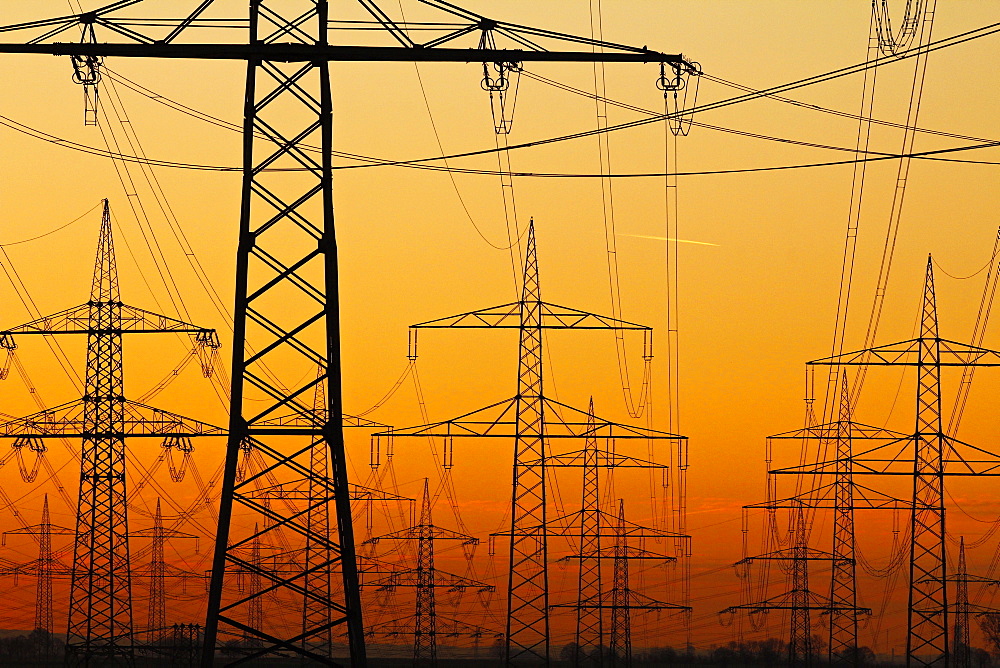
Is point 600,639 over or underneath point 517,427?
underneath

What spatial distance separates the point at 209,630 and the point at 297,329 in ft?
17.9

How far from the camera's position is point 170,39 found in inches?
1136

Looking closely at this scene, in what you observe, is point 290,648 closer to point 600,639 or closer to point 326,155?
point 326,155

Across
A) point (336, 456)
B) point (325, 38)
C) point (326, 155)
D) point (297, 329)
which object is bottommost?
point (336, 456)

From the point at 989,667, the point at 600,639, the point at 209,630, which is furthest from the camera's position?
the point at 989,667

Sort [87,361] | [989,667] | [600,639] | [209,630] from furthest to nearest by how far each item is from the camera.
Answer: [989,667] < [600,639] < [87,361] < [209,630]

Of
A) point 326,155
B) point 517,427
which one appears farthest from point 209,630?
point 517,427

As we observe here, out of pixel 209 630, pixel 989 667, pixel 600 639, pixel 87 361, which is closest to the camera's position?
pixel 209 630

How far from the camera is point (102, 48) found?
1141 inches

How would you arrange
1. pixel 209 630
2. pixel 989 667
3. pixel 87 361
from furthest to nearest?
pixel 989 667 → pixel 87 361 → pixel 209 630

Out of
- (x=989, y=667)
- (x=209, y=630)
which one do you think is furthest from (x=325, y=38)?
(x=989, y=667)

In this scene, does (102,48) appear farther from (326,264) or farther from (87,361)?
(87,361)

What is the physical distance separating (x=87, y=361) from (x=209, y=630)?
25534 mm

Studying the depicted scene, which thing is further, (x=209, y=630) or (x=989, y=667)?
(x=989, y=667)
